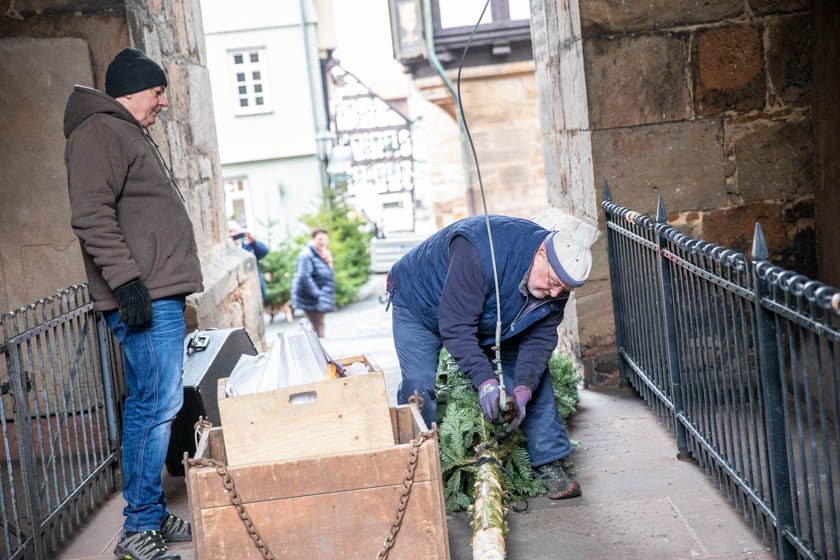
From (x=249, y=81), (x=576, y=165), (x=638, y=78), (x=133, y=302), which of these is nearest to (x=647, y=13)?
(x=638, y=78)

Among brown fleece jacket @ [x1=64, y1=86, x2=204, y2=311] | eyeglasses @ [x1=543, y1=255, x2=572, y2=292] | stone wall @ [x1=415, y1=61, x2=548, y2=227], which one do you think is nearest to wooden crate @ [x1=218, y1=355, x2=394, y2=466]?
brown fleece jacket @ [x1=64, y1=86, x2=204, y2=311]

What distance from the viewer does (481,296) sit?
4.04 meters

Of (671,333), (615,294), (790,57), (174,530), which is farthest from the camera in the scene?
(615,294)

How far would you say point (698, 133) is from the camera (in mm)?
5672

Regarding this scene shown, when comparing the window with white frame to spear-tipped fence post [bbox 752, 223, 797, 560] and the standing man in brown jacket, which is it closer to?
the standing man in brown jacket

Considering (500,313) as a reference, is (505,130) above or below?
above

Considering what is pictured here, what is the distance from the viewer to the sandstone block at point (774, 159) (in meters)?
5.65

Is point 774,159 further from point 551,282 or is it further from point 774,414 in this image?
point 774,414

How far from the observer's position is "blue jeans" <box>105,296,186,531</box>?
3.95m

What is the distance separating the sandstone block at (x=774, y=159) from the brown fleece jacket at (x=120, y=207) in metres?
3.12

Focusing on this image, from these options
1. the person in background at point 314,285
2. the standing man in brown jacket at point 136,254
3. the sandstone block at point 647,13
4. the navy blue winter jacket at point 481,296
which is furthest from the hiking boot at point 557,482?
the person in background at point 314,285

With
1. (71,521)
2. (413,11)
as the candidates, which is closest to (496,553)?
(71,521)

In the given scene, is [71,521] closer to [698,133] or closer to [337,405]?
[337,405]

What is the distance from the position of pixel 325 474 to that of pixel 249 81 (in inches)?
985
